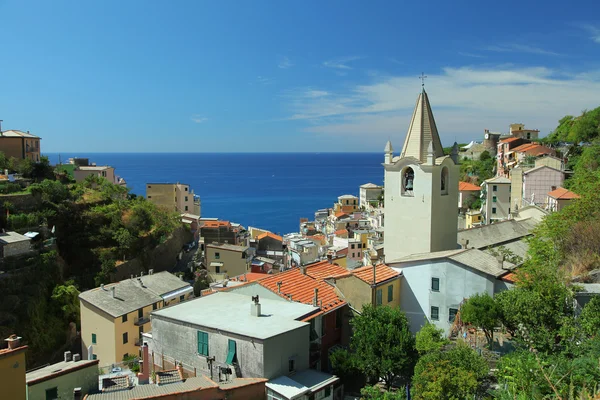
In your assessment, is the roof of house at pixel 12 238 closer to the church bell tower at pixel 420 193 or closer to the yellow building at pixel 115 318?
the yellow building at pixel 115 318

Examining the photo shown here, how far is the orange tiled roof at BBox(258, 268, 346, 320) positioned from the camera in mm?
19062

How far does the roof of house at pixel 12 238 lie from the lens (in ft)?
105

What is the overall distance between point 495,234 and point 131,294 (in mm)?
21967

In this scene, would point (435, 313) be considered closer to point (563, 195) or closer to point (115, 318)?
point (115, 318)

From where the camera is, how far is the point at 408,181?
23.5m

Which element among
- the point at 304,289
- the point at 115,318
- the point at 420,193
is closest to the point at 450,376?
the point at 304,289

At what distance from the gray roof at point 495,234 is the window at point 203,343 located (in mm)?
17066

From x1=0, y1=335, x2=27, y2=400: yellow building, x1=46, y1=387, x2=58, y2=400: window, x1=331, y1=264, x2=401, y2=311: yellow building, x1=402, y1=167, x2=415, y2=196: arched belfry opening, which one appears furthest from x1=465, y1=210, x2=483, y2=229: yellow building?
x1=0, y1=335, x2=27, y2=400: yellow building

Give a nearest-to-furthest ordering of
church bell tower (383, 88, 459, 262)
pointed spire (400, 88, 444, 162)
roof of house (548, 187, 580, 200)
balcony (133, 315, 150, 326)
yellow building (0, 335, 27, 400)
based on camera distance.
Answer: yellow building (0, 335, 27, 400), church bell tower (383, 88, 459, 262), pointed spire (400, 88, 444, 162), balcony (133, 315, 150, 326), roof of house (548, 187, 580, 200)

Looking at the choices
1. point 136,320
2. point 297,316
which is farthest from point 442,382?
point 136,320

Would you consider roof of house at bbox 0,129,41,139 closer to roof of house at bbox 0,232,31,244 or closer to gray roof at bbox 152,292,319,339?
roof of house at bbox 0,232,31,244

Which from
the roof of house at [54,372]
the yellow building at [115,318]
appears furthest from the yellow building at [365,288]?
the yellow building at [115,318]

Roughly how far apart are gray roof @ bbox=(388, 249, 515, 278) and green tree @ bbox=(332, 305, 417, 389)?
4.20 metres

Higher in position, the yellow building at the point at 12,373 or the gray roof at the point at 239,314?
the yellow building at the point at 12,373
